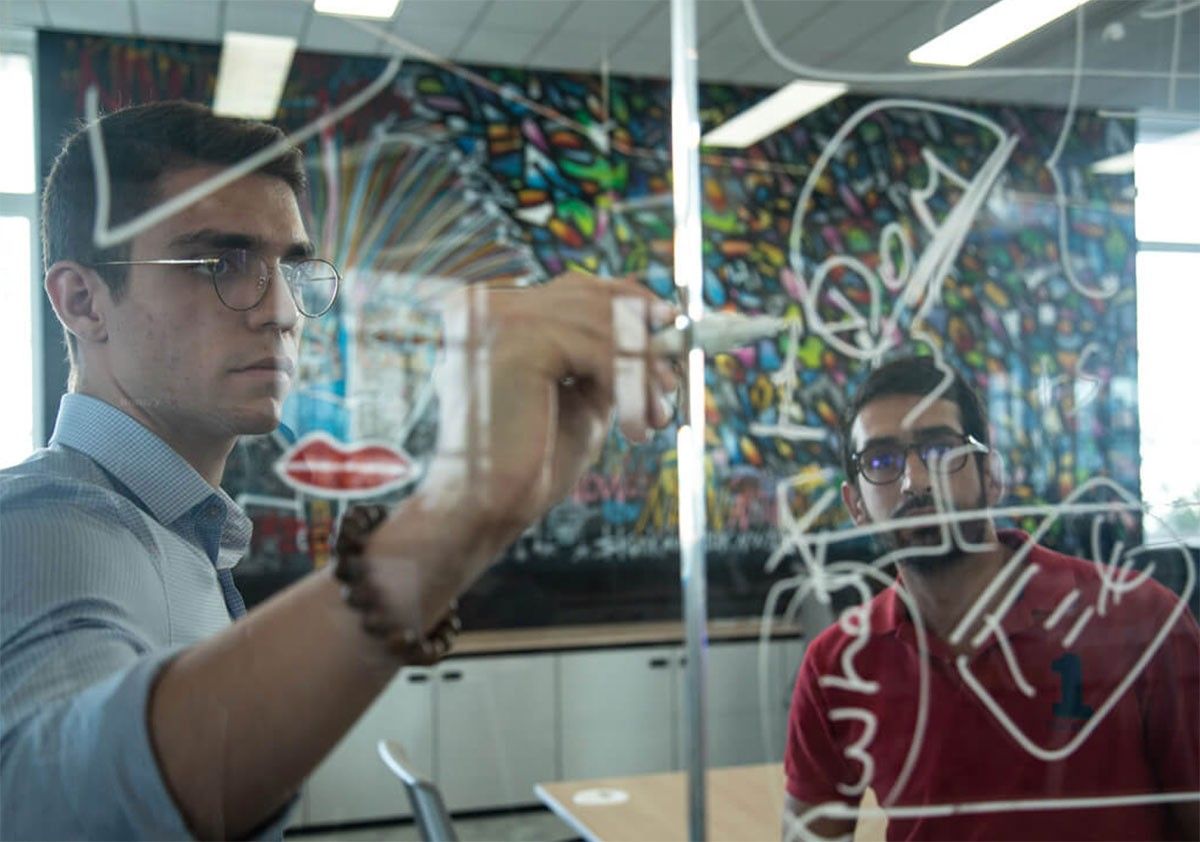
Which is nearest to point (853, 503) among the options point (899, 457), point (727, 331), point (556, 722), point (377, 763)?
point (899, 457)

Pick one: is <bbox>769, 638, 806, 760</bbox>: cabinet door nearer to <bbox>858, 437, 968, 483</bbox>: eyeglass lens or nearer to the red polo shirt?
the red polo shirt

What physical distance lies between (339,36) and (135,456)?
0.29 m

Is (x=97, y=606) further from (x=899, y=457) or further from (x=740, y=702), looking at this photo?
(x=899, y=457)

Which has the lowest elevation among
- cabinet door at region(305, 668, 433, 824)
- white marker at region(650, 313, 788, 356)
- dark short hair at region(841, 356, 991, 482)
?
cabinet door at region(305, 668, 433, 824)

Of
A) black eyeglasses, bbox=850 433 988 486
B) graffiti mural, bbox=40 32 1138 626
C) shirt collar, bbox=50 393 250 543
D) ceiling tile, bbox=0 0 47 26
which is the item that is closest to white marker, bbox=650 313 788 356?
graffiti mural, bbox=40 32 1138 626

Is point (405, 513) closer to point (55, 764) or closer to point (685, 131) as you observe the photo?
point (55, 764)

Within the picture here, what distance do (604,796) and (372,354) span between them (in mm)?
337

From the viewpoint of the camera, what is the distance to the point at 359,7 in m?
0.67

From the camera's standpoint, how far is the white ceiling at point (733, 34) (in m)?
0.65

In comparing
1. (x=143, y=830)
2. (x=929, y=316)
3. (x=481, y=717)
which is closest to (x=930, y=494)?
(x=929, y=316)

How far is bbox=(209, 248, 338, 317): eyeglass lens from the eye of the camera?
598 millimetres

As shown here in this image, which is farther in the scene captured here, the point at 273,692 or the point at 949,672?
the point at 949,672

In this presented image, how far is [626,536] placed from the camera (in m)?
A: 0.72

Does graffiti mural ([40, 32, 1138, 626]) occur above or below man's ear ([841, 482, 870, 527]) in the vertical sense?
above
